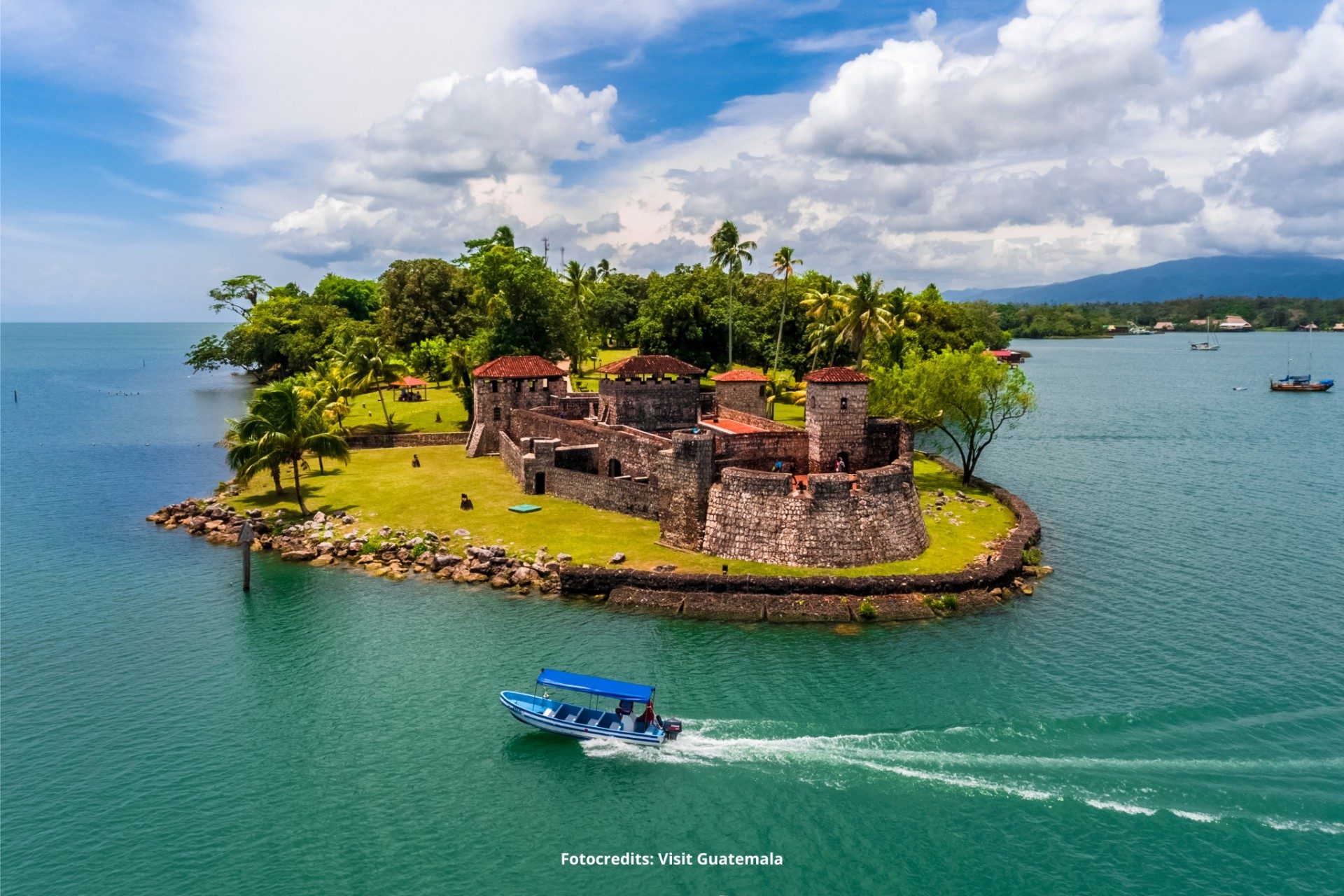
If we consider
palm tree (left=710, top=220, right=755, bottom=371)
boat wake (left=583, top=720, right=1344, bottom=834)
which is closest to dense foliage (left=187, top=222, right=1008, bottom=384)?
palm tree (left=710, top=220, right=755, bottom=371)

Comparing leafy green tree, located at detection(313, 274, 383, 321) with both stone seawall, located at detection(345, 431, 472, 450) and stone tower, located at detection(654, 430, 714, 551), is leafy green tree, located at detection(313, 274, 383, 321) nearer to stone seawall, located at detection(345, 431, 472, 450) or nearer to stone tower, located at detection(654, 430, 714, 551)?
stone seawall, located at detection(345, 431, 472, 450)

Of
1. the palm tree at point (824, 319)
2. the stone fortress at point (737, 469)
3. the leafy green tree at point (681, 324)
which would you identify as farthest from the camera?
the leafy green tree at point (681, 324)

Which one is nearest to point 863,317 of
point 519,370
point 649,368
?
point 649,368

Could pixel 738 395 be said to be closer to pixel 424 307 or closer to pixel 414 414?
pixel 414 414

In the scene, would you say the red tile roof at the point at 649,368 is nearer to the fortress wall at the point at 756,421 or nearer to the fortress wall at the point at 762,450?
the fortress wall at the point at 756,421

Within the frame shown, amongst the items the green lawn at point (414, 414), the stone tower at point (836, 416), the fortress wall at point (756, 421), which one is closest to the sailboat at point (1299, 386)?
the fortress wall at point (756, 421)

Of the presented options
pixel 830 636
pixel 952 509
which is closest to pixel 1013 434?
pixel 952 509
